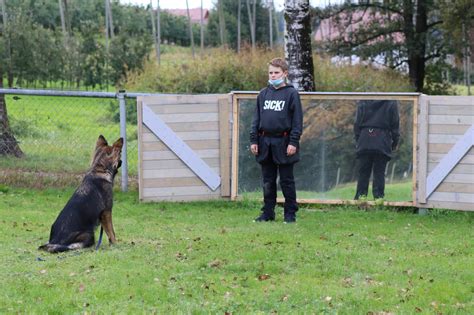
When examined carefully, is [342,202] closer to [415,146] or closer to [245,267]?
[415,146]

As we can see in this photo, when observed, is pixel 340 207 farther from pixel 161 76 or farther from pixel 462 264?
pixel 161 76

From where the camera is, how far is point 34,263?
6.95 m

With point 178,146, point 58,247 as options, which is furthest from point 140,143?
point 58,247

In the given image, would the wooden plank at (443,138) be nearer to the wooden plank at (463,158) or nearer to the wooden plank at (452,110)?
the wooden plank at (463,158)

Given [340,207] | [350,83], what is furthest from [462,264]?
[350,83]

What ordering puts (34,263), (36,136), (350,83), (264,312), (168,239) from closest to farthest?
1. (264,312)
2. (34,263)
3. (168,239)
4. (36,136)
5. (350,83)

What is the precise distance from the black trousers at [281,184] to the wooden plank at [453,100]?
2379 mm

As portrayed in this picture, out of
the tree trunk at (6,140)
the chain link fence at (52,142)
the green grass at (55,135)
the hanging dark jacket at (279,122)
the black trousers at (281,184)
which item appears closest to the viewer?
the hanging dark jacket at (279,122)

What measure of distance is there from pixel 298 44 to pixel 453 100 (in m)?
3.16

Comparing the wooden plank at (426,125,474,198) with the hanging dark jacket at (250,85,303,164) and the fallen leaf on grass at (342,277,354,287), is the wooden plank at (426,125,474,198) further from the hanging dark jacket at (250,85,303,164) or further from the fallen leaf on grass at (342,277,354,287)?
the fallen leaf on grass at (342,277,354,287)

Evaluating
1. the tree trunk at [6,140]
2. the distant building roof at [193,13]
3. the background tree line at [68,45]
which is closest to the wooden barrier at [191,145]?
the tree trunk at [6,140]

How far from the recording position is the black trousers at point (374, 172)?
10633 millimetres

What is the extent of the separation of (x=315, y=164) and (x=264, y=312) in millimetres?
5542

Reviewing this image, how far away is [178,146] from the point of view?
10867mm
